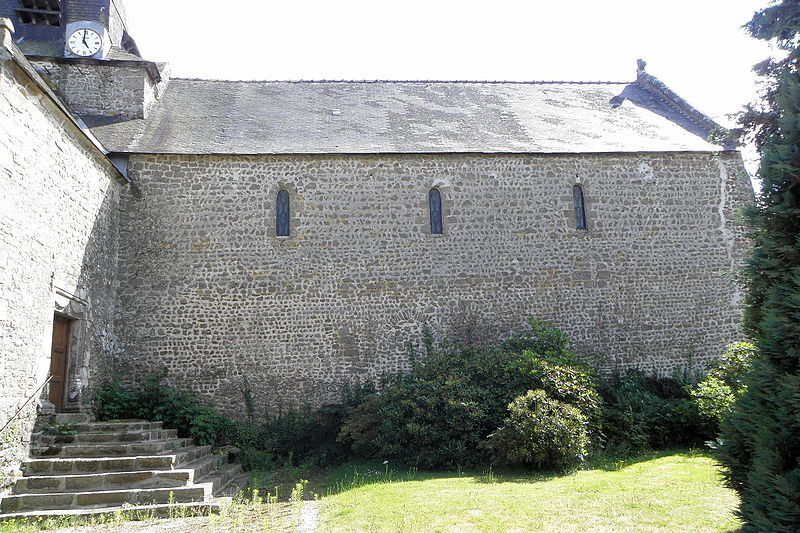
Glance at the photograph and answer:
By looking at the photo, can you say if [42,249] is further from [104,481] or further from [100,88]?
[100,88]

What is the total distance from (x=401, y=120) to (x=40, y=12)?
8.91 meters

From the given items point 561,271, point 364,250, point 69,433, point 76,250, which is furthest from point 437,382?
point 76,250

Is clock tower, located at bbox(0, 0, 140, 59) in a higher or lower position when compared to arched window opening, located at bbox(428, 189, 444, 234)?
higher

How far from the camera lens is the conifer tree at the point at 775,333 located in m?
4.25

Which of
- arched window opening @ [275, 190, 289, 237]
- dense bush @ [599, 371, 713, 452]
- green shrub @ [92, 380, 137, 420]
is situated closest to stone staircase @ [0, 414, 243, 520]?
green shrub @ [92, 380, 137, 420]

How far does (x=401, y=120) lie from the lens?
46.3ft

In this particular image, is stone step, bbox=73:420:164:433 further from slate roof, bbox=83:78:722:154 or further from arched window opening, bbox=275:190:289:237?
slate roof, bbox=83:78:722:154

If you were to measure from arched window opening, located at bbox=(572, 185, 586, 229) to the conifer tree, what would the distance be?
751 centimetres

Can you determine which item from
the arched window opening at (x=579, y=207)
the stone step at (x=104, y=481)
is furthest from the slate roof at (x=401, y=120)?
the stone step at (x=104, y=481)

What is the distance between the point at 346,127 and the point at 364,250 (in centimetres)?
324

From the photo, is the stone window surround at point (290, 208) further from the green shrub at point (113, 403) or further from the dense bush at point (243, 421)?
the green shrub at point (113, 403)

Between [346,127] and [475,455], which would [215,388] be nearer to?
[475,455]

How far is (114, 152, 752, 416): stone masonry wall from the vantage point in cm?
1159

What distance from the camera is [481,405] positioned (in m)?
9.59
